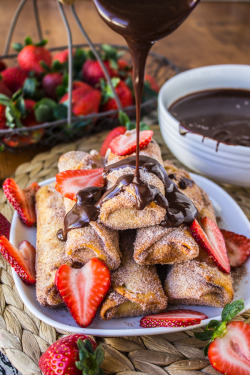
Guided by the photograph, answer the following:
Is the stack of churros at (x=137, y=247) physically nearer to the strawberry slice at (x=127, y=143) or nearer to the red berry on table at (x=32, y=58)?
the strawberry slice at (x=127, y=143)

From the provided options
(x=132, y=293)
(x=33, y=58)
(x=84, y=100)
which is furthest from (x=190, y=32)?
(x=132, y=293)

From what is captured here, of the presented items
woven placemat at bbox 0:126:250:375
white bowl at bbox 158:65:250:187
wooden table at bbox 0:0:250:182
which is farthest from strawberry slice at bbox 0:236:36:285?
wooden table at bbox 0:0:250:182

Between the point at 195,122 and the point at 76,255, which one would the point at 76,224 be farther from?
the point at 195,122

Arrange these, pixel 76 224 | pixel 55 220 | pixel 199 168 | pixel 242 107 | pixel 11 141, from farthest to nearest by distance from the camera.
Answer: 1. pixel 11 141
2. pixel 242 107
3. pixel 199 168
4. pixel 55 220
5. pixel 76 224

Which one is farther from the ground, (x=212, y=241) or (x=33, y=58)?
(x=33, y=58)

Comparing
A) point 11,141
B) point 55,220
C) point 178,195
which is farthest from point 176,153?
Answer: point 11,141

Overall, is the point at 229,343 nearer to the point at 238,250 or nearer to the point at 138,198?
the point at 238,250
